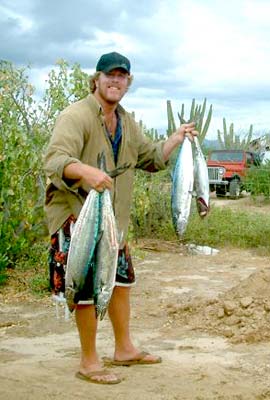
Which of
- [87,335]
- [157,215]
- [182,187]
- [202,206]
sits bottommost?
[87,335]

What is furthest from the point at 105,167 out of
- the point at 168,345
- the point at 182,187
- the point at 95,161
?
the point at 168,345

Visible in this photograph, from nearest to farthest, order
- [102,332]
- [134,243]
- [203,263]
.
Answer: [102,332] → [203,263] → [134,243]

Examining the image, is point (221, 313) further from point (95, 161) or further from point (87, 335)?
point (95, 161)

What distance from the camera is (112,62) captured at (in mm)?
4711

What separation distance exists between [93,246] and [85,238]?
0.21ft

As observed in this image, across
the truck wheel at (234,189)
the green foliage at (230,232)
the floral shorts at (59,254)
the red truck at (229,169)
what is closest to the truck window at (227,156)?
the red truck at (229,169)

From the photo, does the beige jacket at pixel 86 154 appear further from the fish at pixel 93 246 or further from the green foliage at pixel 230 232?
the green foliage at pixel 230 232

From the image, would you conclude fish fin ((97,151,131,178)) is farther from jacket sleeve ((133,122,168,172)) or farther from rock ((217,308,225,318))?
rock ((217,308,225,318))

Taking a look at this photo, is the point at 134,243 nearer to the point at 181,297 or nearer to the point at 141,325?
the point at 181,297

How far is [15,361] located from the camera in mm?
5477

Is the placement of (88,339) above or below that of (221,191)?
below

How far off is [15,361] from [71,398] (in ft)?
3.30

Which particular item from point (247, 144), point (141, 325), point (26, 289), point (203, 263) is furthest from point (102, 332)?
point (247, 144)

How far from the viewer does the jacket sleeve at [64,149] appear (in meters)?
4.40
